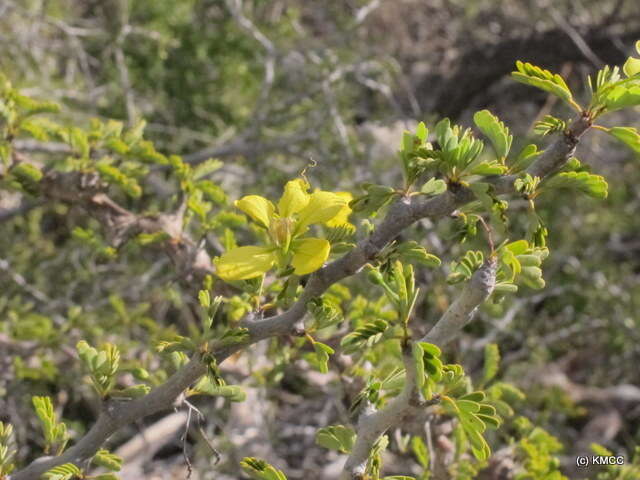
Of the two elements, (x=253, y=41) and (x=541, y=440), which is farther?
(x=253, y=41)

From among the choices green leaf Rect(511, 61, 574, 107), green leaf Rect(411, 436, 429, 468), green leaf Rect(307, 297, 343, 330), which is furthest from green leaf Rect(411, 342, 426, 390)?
green leaf Rect(411, 436, 429, 468)

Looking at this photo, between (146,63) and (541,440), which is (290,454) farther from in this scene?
(146,63)

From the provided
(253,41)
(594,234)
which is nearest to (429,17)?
(253,41)

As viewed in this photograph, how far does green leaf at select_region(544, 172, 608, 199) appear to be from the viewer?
105 centimetres

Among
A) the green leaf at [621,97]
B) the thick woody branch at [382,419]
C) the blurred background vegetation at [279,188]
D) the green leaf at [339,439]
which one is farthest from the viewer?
the blurred background vegetation at [279,188]

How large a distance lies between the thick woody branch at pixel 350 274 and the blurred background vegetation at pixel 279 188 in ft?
2.40

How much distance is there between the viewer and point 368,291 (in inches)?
92.7

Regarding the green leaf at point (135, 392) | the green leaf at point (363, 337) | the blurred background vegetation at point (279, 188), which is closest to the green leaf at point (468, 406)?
the green leaf at point (363, 337)

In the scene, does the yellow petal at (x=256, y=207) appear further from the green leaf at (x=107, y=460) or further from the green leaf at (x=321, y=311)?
the green leaf at (x=107, y=460)

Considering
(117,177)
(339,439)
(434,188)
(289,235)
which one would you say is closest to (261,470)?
(339,439)

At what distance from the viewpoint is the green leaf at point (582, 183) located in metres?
1.05

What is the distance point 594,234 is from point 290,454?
2.09m

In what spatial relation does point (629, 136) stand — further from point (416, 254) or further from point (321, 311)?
point (321, 311)

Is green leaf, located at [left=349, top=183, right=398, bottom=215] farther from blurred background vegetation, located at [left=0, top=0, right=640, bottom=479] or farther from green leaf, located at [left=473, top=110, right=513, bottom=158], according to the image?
blurred background vegetation, located at [left=0, top=0, right=640, bottom=479]
